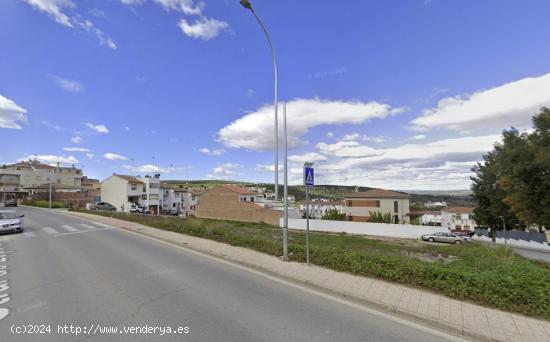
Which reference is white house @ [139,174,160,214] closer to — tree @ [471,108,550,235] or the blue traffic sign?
the blue traffic sign

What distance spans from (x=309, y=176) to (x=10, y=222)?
56.6 feet

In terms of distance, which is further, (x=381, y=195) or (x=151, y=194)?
(x=151, y=194)

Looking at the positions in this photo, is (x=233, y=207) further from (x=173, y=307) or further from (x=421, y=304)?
(x=421, y=304)

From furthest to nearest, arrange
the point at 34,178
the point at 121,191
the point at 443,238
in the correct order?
the point at 34,178
the point at 121,191
the point at 443,238

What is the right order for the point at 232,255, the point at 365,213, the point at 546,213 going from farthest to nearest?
the point at 365,213 → the point at 546,213 → the point at 232,255

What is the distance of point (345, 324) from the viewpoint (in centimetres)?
427

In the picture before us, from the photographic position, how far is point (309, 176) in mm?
7844

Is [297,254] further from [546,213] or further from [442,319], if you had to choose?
[546,213]

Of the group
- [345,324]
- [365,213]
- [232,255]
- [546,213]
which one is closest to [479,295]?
[345,324]

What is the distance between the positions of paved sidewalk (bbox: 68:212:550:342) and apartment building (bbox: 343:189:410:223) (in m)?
54.8

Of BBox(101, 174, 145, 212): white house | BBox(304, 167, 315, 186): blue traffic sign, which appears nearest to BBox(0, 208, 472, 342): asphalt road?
BBox(304, 167, 315, 186): blue traffic sign

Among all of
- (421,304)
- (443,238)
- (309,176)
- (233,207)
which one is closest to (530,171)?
(443,238)

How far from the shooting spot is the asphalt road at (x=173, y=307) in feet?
12.9

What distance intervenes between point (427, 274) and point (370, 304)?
1.47 metres
